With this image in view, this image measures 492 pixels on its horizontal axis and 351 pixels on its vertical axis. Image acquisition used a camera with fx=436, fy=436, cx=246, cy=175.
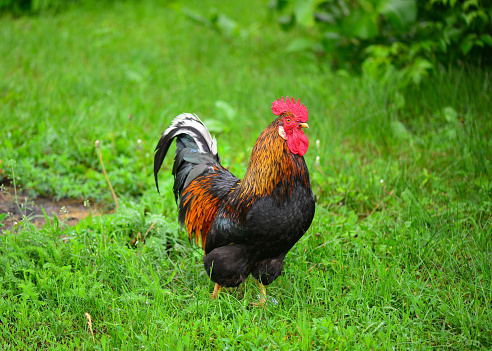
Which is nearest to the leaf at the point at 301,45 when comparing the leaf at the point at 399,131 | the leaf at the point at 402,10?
the leaf at the point at 402,10

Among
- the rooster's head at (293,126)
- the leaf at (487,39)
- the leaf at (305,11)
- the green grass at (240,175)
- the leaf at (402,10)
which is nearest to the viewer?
the rooster's head at (293,126)

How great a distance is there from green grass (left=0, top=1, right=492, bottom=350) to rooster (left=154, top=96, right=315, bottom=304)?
0.29 meters

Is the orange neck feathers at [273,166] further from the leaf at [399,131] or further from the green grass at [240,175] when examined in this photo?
the leaf at [399,131]

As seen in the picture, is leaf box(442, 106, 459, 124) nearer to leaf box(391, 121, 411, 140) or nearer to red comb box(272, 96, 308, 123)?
leaf box(391, 121, 411, 140)

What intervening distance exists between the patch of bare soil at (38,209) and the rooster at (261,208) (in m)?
1.23

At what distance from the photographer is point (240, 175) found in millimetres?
4371

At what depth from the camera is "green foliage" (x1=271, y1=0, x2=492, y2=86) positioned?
17.1 ft

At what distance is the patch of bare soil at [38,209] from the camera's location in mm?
3783

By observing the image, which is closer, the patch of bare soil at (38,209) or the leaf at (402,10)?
the patch of bare soil at (38,209)

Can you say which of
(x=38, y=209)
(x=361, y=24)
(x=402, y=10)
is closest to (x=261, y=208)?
(x=38, y=209)

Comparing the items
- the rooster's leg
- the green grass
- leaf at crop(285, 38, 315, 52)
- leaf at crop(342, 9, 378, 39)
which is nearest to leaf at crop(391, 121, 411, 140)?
the green grass

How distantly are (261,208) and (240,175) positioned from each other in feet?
5.55

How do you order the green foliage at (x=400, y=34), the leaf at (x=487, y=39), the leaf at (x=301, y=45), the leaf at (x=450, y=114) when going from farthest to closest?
1. the leaf at (x=301, y=45)
2. the green foliage at (x=400, y=34)
3. the leaf at (x=450, y=114)
4. the leaf at (x=487, y=39)

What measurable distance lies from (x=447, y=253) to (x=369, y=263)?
23.6 inches
